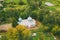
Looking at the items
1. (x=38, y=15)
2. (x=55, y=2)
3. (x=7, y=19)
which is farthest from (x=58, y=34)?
(x=55, y=2)

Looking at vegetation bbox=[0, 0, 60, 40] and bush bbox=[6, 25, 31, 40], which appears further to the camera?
vegetation bbox=[0, 0, 60, 40]

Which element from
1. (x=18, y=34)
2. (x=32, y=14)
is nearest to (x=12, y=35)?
A: (x=18, y=34)

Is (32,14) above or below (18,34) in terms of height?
below

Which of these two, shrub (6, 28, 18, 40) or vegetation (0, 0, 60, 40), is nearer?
shrub (6, 28, 18, 40)

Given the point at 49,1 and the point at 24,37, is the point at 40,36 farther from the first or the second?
the point at 49,1

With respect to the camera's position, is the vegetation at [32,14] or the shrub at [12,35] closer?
the shrub at [12,35]

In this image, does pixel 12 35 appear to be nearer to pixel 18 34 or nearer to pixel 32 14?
pixel 18 34

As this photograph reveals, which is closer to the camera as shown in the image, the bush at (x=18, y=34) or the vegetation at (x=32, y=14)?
the bush at (x=18, y=34)

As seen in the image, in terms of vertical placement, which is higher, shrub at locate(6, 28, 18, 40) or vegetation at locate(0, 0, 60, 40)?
shrub at locate(6, 28, 18, 40)

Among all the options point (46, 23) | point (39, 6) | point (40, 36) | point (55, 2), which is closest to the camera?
point (40, 36)

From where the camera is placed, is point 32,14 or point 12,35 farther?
point 32,14

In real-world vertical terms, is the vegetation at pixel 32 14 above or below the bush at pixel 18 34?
below
